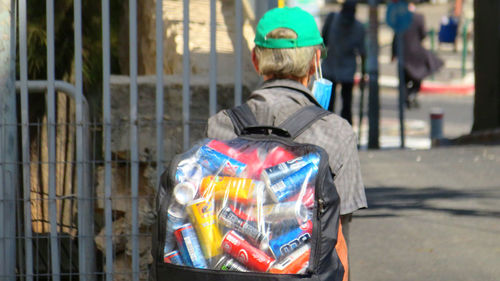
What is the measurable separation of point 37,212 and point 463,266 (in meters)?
2.47

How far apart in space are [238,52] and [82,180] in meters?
1.02

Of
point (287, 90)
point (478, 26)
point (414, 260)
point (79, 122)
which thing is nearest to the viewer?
point (287, 90)

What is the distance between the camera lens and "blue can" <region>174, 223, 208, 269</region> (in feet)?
9.91

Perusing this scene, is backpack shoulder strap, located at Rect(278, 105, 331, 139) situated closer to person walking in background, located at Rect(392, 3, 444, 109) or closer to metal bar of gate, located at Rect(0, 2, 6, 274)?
metal bar of gate, located at Rect(0, 2, 6, 274)

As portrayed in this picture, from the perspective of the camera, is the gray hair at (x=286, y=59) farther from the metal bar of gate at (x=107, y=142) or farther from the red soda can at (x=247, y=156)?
the metal bar of gate at (x=107, y=142)

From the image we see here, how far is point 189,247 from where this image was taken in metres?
3.04

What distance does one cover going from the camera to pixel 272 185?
2973mm

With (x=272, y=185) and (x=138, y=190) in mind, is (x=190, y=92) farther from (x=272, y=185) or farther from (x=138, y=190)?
(x=272, y=185)

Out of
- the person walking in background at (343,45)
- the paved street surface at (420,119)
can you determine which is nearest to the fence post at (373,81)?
the person walking in background at (343,45)

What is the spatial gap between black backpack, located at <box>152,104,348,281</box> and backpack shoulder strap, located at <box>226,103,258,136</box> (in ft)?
0.57

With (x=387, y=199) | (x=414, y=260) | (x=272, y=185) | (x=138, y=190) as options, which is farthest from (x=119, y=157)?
(x=387, y=199)

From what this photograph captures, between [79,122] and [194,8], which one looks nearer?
[79,122]

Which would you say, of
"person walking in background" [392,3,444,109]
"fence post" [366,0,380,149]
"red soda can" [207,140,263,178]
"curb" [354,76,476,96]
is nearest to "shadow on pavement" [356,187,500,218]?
"red soda can" [207,140,263,178]

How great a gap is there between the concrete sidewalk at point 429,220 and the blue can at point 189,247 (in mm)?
2641
